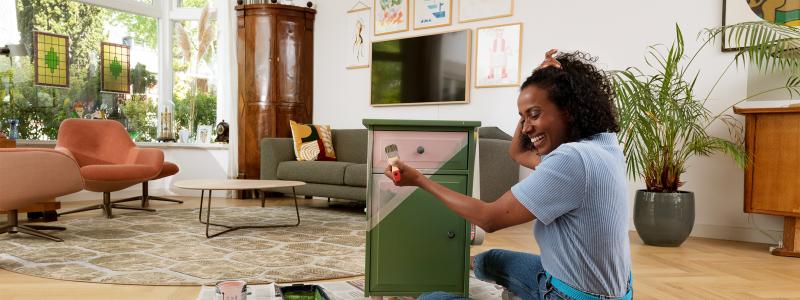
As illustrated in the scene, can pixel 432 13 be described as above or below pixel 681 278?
above

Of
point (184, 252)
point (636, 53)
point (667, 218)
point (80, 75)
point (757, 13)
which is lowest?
point (184, 252)

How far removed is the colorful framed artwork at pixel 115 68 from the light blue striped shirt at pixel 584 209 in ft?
19.5

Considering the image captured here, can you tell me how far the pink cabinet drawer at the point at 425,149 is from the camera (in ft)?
6.34

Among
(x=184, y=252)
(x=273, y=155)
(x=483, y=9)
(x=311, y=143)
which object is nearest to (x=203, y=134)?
(x=273, y=155)

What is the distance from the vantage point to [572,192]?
120 centimetres

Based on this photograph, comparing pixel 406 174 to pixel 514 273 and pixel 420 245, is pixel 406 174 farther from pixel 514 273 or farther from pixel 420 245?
pixel 420 245

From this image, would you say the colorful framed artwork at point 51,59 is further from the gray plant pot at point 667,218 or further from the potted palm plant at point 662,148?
the gray plant pot at point 667,218

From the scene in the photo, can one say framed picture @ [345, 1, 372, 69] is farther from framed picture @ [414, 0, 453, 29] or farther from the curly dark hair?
the curly dark hair

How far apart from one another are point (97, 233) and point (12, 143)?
134 cm

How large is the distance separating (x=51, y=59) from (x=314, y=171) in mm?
2950

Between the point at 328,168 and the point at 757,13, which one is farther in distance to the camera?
the point at 328,168

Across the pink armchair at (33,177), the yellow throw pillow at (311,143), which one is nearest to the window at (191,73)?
the yellow throw pillow at (311,143)

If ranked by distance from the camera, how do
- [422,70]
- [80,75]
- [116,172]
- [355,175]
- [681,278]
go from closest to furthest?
[681,278], [116,172], [355,175], [422,70], [80,75]

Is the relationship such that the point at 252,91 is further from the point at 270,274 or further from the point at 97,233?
the point at 270,274
